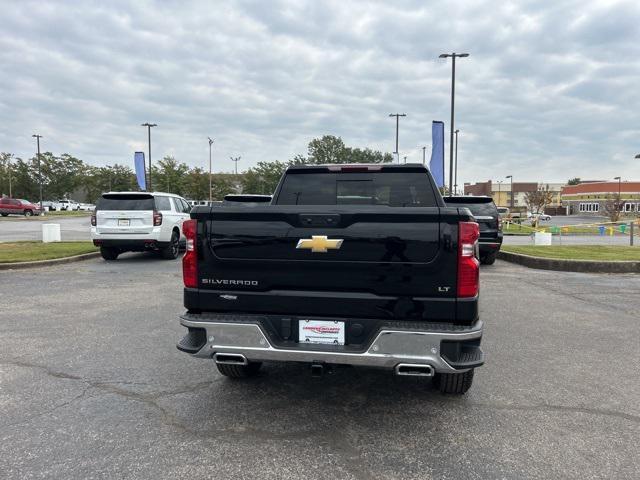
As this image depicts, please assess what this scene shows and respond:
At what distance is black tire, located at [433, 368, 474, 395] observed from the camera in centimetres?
367

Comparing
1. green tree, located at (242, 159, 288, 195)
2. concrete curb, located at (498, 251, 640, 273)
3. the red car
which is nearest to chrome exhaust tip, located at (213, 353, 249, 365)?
concrete curb, located at (498, 251, 640, 273)

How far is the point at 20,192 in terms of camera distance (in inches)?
2918

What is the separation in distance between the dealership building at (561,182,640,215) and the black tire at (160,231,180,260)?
81539 mm

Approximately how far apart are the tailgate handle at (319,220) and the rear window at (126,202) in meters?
10.1

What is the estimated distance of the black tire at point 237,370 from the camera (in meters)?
4.10

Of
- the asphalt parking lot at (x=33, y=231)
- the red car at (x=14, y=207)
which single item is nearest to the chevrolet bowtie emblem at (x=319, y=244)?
the asphalt parking lot at (x=33, y=231)

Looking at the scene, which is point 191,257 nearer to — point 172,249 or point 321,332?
point 321,332

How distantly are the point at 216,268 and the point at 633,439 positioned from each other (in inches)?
121

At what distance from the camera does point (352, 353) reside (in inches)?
124

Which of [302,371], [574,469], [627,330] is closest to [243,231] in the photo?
[302,371]

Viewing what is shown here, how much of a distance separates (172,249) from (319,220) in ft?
35.9

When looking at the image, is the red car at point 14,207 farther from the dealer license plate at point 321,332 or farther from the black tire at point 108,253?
the dealer license plate at point 321,332

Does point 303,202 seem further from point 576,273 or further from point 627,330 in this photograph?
point 576,273

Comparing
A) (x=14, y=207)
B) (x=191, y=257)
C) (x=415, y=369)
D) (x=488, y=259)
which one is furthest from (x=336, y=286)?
(x=14, y=207)
